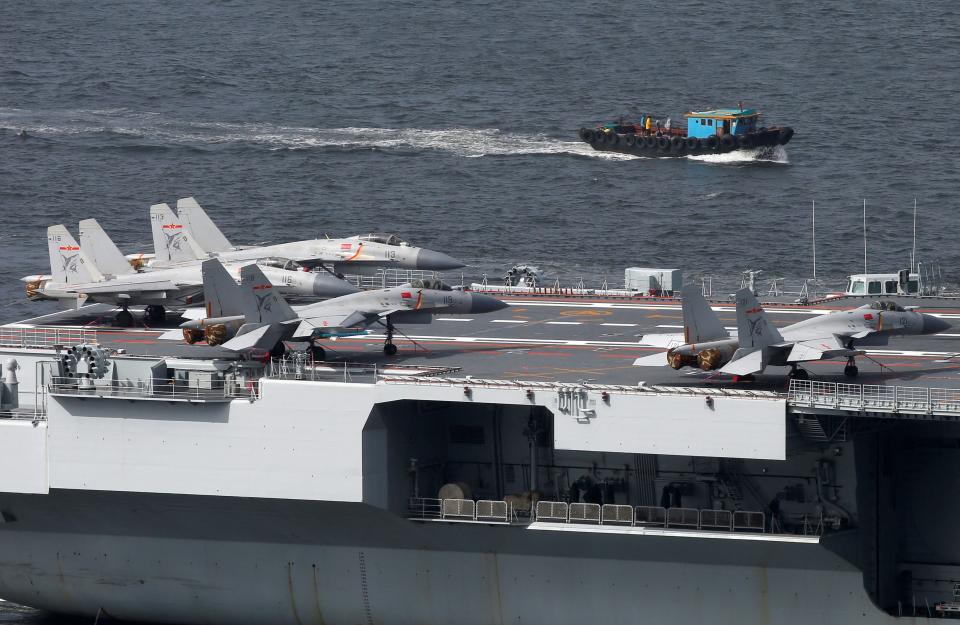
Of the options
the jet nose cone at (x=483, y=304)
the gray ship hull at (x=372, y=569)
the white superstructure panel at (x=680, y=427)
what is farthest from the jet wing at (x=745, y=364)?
the jet nose cone at (x=483, y=304)

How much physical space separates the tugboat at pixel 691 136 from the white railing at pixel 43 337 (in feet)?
242

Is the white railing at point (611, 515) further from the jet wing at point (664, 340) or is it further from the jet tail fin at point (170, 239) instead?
the jet tail fin at point (170, 239)

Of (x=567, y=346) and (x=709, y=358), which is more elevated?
(x=709, y=358)

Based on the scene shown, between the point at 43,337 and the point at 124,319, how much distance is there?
6.24 m

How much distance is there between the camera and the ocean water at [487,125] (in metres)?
94.4

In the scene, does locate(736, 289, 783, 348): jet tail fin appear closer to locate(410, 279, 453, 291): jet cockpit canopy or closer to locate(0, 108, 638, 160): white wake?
locate(410, 279, 453, 291): jet cockpit canopy

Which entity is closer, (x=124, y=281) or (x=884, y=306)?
(x=884, y=306)

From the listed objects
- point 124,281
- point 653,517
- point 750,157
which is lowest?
point 653,517

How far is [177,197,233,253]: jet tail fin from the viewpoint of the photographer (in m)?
59.1

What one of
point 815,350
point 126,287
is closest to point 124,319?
point 126,287

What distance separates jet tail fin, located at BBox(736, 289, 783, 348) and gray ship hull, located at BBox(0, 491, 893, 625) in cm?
502

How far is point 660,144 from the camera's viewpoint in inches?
4611

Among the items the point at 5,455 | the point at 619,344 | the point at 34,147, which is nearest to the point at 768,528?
the point at 619,344

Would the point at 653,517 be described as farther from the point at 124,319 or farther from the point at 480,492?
the point at 124,319
